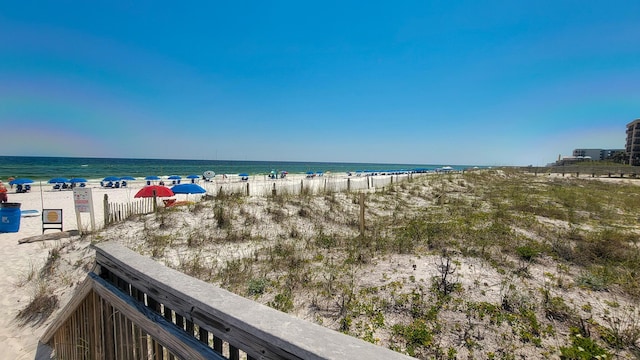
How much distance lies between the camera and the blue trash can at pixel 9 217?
9.28 meters

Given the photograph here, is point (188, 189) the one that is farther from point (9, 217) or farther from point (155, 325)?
point (155, 325)

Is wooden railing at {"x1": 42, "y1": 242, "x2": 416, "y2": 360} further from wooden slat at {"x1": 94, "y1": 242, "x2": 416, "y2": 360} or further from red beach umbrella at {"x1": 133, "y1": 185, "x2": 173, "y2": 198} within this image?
red beach umbrella at {"x1": 133, "y1": 185, "x2": 173, "y2": 198}

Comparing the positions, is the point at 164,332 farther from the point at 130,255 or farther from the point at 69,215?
the point at 69,215

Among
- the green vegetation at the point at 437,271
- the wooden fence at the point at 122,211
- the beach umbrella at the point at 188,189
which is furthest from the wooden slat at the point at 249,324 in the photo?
the beach umbrella at the point at 188,189

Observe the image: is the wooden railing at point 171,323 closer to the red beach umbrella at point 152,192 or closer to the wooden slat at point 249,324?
the wooden slat at point 249,324

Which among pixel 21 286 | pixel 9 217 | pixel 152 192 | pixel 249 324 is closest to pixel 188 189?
pixel 152 192

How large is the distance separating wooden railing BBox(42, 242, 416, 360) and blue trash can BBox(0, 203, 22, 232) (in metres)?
9.58

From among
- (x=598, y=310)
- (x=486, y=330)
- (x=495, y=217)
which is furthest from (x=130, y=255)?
(x=495, y=217)

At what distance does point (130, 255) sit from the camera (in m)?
2.14

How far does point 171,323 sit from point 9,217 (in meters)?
12.1

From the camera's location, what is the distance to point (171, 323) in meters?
Result: 1.70

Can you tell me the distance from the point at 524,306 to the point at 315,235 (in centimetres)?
475

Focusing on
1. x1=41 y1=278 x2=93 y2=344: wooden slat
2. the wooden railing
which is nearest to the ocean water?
x1=41 y1=278 x2=93 y2=344: wooden slat

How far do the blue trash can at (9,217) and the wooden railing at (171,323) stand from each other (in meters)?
9.58
